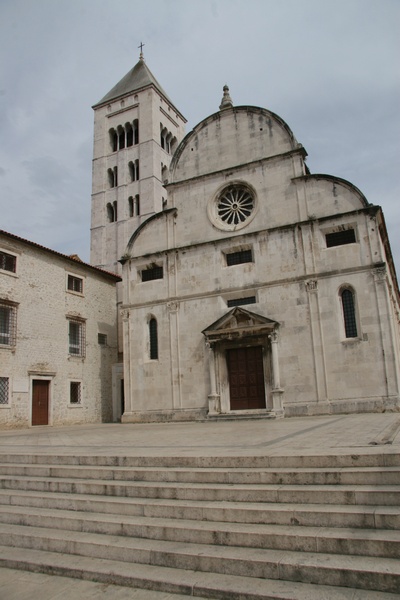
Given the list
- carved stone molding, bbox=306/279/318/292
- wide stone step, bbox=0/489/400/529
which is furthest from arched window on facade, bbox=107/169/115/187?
wide stone step, bbox=0/489/400/529

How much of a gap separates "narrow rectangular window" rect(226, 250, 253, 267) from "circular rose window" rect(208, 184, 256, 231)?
4.13ft

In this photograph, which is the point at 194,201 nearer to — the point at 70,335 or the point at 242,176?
the point at 242,176

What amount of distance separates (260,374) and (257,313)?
280 cm

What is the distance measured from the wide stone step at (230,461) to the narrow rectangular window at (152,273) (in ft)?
53.7

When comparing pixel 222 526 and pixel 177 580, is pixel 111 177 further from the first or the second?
pixel 177 580

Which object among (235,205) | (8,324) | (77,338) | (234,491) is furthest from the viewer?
(77,338)

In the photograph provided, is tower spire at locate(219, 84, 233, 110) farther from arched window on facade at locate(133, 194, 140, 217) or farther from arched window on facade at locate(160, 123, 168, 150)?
arched window on facade at locate(160, 123, 168, 150)

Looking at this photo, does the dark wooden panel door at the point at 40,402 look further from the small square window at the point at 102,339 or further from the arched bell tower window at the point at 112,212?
the arched bell tower window at the point at 112,212

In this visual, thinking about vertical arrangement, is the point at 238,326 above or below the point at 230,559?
above


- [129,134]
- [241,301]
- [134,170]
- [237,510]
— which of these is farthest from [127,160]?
[237,510]

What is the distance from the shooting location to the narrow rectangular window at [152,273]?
83.5 ft

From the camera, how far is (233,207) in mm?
24172

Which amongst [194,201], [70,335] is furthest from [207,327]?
[70,335]

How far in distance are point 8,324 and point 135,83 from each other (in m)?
40.1
